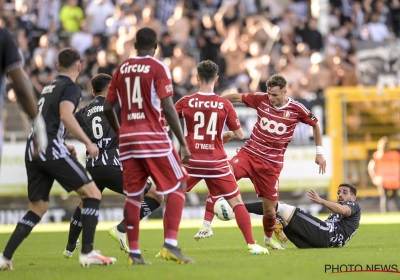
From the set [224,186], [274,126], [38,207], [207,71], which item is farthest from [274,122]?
[38,207]

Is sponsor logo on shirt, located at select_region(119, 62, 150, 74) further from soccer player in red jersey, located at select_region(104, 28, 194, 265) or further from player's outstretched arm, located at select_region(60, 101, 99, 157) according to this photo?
player's outstretched arm, located at select_region(60, 101, 99, 157)

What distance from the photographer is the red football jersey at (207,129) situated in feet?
32.9

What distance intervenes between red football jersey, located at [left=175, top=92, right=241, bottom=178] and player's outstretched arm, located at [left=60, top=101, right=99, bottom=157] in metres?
1.98

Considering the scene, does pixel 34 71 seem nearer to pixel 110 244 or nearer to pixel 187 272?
pixel 110 244

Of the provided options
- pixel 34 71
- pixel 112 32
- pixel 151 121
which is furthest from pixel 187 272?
pixel 112 32

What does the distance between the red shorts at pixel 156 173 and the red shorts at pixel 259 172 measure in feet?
9.97

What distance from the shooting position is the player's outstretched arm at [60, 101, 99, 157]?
8281 millimetres

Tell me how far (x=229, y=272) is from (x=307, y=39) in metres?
16.4

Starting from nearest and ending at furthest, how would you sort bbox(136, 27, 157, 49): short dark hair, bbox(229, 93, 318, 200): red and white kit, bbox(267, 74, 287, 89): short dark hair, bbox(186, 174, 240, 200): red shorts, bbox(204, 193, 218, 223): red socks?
bbox(136, 27, 157, 49): short dark hair
bbox(186, 174, 240, 200): red shorts
bbox(267, 74, 287, 89): short dark hair
bbox(229, 93, 318, 200): red and white kit
bbox(204, 193, 218, 223): red socks

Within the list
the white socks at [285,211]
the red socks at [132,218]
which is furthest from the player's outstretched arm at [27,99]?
the white socks at [285,211]

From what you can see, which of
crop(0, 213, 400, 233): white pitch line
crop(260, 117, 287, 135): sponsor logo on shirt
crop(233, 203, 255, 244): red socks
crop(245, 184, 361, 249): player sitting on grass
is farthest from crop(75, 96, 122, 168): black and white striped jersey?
crop(0, 213, 400, 233): white pitch line

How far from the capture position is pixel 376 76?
21.3 metres

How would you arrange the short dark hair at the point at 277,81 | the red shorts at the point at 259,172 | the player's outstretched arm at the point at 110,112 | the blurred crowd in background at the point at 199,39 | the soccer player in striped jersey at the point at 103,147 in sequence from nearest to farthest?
the player's outstretched arm at the point at 110,112, the soccer player in striped jersey at the point at 103,147, the short dark hair at the point at 277,81, the red shorts at the point at 259,172, the blurred crowd in background at the point at 199,39

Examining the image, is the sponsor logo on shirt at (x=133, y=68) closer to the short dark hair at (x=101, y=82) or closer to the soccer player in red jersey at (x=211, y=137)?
the soccer player in red jersey at (x=211, y=137)
